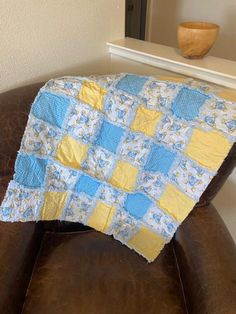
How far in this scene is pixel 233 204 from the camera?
4.98 ft

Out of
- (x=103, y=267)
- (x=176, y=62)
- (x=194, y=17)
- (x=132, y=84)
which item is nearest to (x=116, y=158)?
(x=132, y=84)

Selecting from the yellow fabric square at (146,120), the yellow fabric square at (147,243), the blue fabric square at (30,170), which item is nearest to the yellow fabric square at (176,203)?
the yellow fabric square at (147,243)

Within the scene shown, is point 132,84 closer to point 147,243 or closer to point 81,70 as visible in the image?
point 81,70

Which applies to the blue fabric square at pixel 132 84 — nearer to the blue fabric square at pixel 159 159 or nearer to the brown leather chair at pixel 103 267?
the blue fabric square at pixel 159 159

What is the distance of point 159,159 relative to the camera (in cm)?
110

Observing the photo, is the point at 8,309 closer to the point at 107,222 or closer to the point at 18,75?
the point at 107,222

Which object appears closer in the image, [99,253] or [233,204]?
[99,253]

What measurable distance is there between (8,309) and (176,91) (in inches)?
33.6

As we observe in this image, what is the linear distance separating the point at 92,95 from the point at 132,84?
15 cm

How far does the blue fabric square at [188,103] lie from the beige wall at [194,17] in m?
1.66

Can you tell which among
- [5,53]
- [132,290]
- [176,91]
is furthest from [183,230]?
[5,53]

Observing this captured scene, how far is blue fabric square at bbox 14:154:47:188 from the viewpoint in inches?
42.9

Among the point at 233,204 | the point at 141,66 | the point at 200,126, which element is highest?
the point at 200,126

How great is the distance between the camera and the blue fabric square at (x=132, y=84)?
1.14 meters
